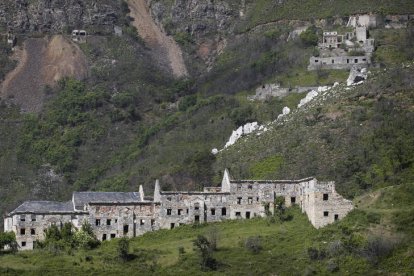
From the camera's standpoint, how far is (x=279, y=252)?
109 m

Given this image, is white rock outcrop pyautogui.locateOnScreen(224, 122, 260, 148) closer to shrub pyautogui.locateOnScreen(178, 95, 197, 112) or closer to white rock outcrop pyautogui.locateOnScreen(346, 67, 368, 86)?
white rock outcrop pyautogui.locateOnScreen(346, 67, 368, 86)

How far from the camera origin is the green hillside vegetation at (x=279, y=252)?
4181 inches

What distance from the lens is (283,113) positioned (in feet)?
522

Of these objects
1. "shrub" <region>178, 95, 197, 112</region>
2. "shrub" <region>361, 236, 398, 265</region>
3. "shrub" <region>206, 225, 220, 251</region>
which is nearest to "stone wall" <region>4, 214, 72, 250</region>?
"shrub" <region>206, 225, 220, 251</region>

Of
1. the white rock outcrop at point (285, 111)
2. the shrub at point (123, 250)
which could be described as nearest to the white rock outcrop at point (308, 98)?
the white rock outcrop at point (285, 111)

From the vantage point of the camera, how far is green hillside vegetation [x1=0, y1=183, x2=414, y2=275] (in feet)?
348

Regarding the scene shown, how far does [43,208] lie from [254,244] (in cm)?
1842

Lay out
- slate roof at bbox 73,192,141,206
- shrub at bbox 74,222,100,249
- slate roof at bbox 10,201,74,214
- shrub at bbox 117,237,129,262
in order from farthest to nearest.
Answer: slate roof at bbox 73,192,141,206
slate roof at bbox 10,201,74,214
shrub at bbox 74,222,100,249
shrub at bbox 117,237,129,262

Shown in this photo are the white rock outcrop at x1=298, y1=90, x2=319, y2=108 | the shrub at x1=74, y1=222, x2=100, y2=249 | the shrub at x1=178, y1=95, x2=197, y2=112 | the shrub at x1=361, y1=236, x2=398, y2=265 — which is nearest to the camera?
the shrub at x1=361, y1=236, x2=398, y2=265

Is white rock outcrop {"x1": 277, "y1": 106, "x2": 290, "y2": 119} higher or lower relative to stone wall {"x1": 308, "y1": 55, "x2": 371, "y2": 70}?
lower

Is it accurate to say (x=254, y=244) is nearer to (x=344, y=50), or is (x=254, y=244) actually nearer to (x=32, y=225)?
(x=32, y=225)

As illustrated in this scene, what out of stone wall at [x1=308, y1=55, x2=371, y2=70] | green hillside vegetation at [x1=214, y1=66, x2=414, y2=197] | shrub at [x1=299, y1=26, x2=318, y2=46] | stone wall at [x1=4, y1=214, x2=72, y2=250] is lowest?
stone wall at [x1=4, y1=214, x2=72, y2=250]

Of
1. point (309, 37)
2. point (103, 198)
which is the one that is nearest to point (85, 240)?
point (103, 198)

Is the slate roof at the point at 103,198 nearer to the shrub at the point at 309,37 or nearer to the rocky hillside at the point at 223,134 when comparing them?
the rocky hillside at the point at 223,134
